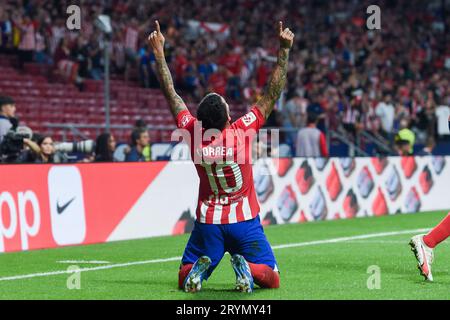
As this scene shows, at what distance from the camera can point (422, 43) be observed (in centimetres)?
3866

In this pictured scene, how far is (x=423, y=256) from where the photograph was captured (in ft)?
34.0

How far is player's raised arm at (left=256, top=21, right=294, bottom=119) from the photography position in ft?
30.8

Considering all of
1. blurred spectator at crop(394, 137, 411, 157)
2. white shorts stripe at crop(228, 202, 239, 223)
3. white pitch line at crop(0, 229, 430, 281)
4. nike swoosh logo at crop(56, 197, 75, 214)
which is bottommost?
white pitch line at crop(0, 229, 430, 281)

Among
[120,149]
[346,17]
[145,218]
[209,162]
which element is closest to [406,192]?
[120,149]

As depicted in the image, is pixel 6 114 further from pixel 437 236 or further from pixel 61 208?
pixel 437 236

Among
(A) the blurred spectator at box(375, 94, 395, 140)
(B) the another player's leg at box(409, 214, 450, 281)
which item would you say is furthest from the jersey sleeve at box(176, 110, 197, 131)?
(A) the blurred spectator at box(375, 94, 395, 140)

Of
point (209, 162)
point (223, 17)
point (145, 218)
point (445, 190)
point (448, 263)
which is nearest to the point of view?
point (209, 162)

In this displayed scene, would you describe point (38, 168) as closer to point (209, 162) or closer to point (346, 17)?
point (209, 162)

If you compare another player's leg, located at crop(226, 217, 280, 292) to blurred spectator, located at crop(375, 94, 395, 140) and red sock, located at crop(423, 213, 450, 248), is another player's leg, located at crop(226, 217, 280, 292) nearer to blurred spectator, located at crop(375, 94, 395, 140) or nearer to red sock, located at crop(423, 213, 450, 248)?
red sock, located at crop(423, 213, 450, 248)

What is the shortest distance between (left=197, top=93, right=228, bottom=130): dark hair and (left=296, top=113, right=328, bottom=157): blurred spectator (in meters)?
11.3

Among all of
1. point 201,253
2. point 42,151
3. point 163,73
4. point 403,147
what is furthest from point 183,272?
point 403,147

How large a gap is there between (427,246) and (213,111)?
2609 mm

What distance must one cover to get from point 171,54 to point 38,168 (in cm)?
1468
